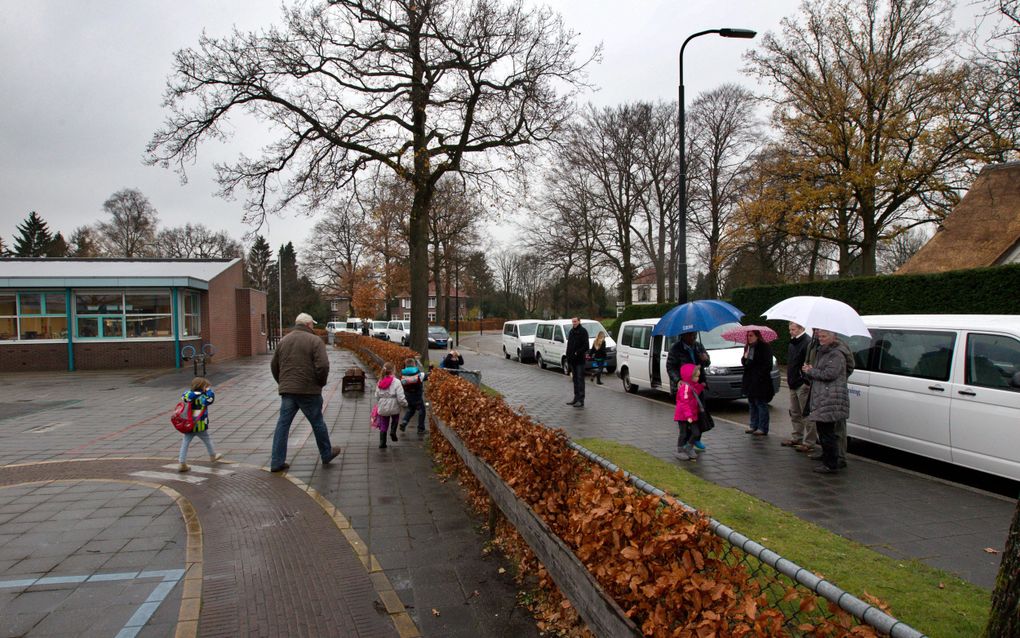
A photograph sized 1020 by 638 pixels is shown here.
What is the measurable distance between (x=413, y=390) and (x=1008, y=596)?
8322 mm

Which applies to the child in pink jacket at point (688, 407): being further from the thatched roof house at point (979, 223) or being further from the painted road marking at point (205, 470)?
the thatched roof house at point (979, 223)

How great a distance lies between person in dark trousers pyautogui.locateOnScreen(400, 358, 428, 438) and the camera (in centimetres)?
930

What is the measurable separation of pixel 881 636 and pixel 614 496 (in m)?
1.36

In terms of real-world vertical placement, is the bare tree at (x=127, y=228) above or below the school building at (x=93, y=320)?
above

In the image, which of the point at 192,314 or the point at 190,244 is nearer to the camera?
the point at 192,314

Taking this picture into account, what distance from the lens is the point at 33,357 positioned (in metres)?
21.8

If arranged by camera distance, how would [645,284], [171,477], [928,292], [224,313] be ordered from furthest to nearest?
[645,284]
[224,313]
[928,292]
[171,477]

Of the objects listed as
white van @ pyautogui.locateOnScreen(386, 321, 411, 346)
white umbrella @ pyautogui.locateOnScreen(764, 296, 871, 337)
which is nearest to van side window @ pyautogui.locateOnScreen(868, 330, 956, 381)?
white umbrella @ pyautogui.locateOnScreen(764, 296, 871, 337)

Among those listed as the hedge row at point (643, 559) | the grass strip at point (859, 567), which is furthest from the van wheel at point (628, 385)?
the hedge row at point (643, 559)

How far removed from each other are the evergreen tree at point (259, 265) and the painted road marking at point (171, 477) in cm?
7410

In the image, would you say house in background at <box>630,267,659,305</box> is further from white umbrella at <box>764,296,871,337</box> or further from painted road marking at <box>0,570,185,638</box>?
painted road marking at <box>0,570,185,638</box>

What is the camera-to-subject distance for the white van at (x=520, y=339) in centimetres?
2539

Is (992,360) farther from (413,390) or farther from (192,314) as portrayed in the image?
(192,314)

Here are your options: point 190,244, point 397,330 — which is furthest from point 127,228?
point 397,330
